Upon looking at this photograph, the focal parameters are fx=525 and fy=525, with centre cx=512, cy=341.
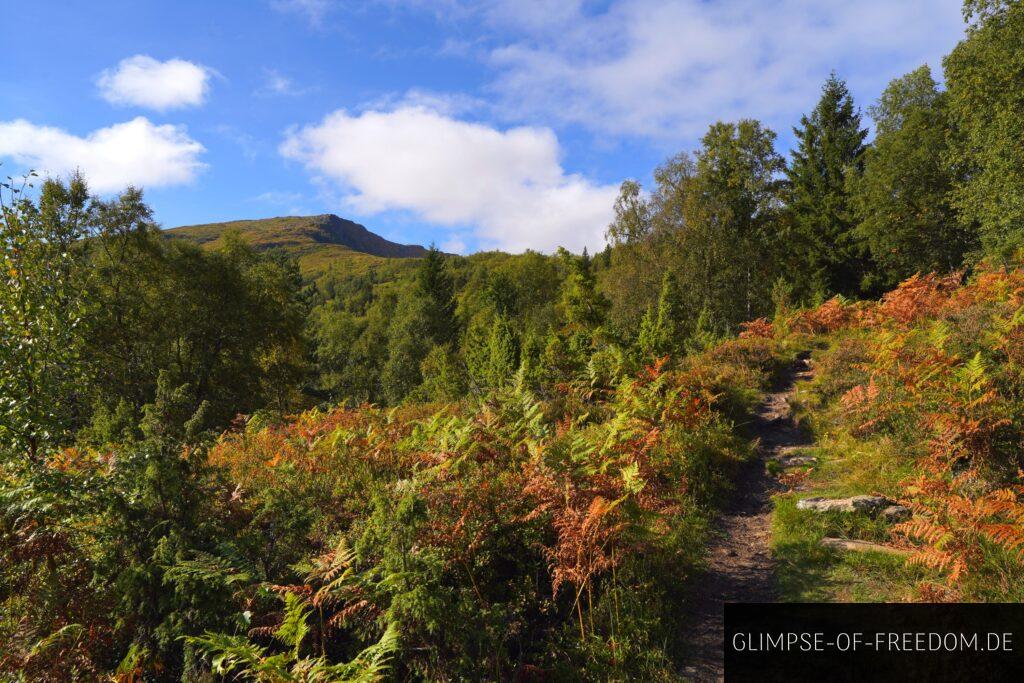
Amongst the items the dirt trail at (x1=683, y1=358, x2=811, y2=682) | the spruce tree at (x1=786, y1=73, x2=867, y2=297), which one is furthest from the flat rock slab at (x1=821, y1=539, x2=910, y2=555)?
the spruce tree at (x1=786, y1=73, x2=867, y2=297)

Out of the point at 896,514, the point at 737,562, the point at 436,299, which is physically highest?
the point at 436,299

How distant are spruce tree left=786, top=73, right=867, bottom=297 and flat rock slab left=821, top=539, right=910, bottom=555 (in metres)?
35.1

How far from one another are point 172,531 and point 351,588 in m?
1.65

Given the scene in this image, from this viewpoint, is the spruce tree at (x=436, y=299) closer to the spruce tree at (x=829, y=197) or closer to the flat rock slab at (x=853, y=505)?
the spruce tree at (x=829, y=197)

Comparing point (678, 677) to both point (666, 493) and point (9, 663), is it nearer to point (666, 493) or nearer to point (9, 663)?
point (666, 493)

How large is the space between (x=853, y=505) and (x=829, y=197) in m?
38.3

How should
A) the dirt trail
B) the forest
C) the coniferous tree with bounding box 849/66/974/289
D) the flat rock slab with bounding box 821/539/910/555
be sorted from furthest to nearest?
the coniferous tree with bounding box 849/66/974/289 → the flat rock slab with bounding box 821/539/910/555 → the dirt trail → the forest

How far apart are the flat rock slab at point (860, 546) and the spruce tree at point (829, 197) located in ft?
115

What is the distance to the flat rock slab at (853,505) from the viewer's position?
235 inches

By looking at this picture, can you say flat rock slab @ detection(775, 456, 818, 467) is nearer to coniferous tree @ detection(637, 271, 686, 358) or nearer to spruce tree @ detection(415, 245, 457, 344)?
coniferous tree @ detection(637, 271, 686, 358)

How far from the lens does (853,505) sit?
6.05 meters

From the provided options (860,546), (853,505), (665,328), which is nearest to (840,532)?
(860,546)

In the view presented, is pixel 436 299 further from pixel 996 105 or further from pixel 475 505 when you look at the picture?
pixel 475 505

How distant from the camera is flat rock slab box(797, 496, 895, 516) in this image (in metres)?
5.96
